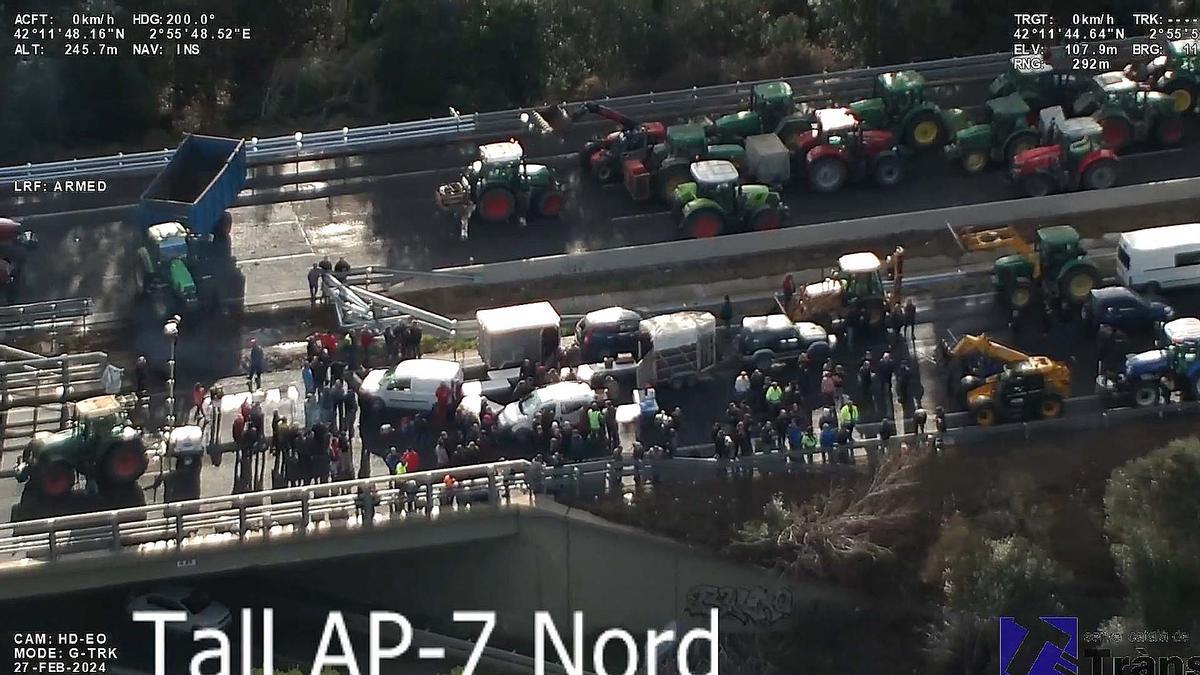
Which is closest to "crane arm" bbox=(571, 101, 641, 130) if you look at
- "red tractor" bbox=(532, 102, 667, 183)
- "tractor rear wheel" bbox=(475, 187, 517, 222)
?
"red tractor" bbox=(532, 102, 667, 183)

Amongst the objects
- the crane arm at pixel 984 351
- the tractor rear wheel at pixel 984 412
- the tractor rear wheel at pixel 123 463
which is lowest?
the tractor rear wheel at pixel 123 463

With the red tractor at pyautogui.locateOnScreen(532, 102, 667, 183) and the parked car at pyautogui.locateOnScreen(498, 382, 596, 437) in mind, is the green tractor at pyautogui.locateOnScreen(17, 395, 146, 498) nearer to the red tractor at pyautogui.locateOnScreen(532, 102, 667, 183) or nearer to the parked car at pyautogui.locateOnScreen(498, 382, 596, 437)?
the parked car at pyautogui.locateOnScreen(498, 382, 596, 437)

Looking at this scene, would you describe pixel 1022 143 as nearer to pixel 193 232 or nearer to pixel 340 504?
pixel 193 232

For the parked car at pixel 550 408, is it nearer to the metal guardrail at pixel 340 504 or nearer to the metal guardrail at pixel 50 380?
the metal guardrail at pixel 340 504

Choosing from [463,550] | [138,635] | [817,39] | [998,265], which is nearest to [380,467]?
[463,550]

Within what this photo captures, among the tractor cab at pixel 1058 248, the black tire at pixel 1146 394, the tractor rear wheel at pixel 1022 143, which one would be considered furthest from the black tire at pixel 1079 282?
the tractor rear wheel at pixel 1022 143

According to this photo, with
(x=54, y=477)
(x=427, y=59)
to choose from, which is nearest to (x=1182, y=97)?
(x=427, y=59)
